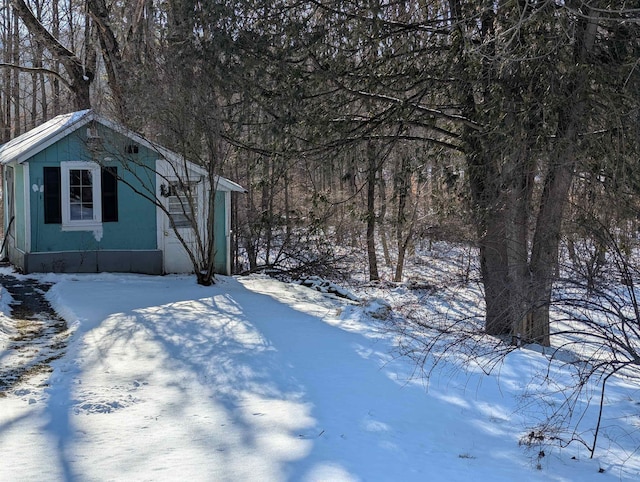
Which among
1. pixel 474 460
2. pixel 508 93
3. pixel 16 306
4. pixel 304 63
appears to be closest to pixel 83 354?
pixel 16 306

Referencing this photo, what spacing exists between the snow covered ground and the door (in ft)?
17.2

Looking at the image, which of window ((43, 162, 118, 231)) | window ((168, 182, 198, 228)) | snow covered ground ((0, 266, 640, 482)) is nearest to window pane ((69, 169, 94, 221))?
window ((43, 162, 118, 231))

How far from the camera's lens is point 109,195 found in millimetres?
14609

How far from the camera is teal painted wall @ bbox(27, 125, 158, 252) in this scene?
1404 cm

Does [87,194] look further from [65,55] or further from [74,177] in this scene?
[65,55]

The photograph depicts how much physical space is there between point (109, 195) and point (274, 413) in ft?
32.9

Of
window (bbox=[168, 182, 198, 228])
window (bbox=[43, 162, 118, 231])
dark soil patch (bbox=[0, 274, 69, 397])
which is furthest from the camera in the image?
window (bbox=[168, 182, 198, 228])

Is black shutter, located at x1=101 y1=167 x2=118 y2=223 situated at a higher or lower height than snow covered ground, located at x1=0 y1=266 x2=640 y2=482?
higher

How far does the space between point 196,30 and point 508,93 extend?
4.99 m

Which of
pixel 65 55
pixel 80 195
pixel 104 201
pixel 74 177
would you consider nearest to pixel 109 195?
pixel 104 201

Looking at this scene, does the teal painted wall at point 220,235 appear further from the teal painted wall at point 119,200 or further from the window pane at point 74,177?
the window pane at point 74,177

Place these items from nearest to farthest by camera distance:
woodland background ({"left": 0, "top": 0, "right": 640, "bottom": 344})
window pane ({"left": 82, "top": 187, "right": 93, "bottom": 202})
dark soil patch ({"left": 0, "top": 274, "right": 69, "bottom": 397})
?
dark soil patch ({"left": 0, "top": 274, "right": 69, "bottom": 397}) < woodland background ({"left": 0, "top": 0, "right": 640, "bottom": 344}) < window pane ({"left": 82, "top": 187, "right": 93, "bottom": 202})

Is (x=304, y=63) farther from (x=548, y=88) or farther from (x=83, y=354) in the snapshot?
(x=83, y=354)

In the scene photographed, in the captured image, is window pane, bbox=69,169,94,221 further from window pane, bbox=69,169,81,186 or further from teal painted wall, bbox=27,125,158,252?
teal painted wall, bbox=27,125,158,252
